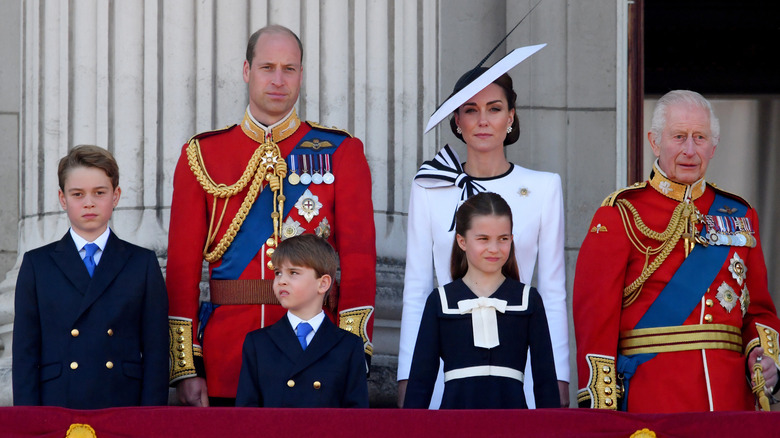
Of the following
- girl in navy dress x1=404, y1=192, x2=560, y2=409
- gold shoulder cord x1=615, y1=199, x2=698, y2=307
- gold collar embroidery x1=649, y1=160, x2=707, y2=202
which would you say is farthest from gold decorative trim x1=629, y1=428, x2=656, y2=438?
gold collar embroidery x1=649, y1=160, x2=707, y2=202

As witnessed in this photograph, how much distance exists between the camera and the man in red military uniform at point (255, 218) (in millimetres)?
4582

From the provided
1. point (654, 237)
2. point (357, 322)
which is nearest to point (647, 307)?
point (654, 237)

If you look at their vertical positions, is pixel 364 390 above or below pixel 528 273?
below

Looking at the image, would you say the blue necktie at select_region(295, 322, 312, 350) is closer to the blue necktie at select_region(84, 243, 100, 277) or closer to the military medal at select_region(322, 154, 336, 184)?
the military medal at select_region(322, 154, 336, 184)

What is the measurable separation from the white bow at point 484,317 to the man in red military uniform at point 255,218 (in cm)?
40

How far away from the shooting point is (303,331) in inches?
171

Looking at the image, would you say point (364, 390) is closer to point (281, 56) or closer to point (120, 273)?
point (120, 273)

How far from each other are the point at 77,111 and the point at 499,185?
5.95 ft

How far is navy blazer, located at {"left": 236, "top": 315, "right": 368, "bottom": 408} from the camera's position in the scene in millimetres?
4219

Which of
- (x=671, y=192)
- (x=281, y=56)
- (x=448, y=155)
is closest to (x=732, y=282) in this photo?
(x=671, y=192)

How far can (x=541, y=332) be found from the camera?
432cm

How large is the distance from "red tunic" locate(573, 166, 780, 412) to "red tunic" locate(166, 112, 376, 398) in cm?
71

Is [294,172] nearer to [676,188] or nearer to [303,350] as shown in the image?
[303,350]

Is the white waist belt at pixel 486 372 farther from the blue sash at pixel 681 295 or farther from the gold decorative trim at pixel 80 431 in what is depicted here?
the gold decorative trim at pixel 80 431
